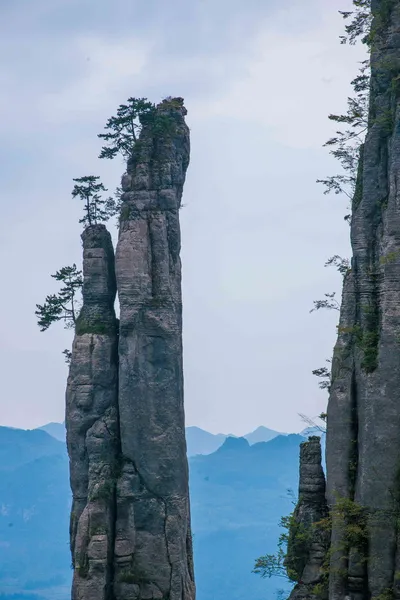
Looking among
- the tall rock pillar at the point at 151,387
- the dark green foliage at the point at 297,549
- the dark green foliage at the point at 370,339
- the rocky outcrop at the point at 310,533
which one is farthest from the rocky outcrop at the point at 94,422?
the dark green foliage at the point at 370,339

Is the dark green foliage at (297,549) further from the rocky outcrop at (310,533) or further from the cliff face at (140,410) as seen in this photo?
the cliff face at (140,410)

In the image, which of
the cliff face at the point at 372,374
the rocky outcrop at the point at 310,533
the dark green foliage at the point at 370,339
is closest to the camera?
the cliff face at the point at 372,374

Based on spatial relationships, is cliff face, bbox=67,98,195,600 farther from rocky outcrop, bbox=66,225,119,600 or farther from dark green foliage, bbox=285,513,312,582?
dark green foliage, bbox=285,513,312,582

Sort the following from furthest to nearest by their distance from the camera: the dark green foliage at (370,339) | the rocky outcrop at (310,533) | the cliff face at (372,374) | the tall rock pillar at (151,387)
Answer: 1. the tall rock pillar at (151,387)
2. the rocky outcrop at (310,533)
3. the dark green foliage at (370,339)
4. the cliff face at (372,374)

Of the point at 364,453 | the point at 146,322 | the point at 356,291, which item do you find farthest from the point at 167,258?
the point at 364,453

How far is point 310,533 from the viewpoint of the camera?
5297 cm

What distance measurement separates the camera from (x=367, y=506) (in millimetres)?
47969

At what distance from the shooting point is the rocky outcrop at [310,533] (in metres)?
52.1

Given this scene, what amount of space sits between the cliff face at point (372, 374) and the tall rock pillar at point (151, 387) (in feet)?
66.2

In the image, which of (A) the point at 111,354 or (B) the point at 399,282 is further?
(A) the point at 111,354

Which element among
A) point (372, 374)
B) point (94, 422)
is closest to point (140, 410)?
point (94, 422)

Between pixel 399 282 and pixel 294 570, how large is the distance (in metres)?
15.0

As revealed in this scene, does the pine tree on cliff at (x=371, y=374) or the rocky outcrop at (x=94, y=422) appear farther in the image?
the rocky outcrop at (x=94, y=422)

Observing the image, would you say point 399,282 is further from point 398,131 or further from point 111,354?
point 111,354
